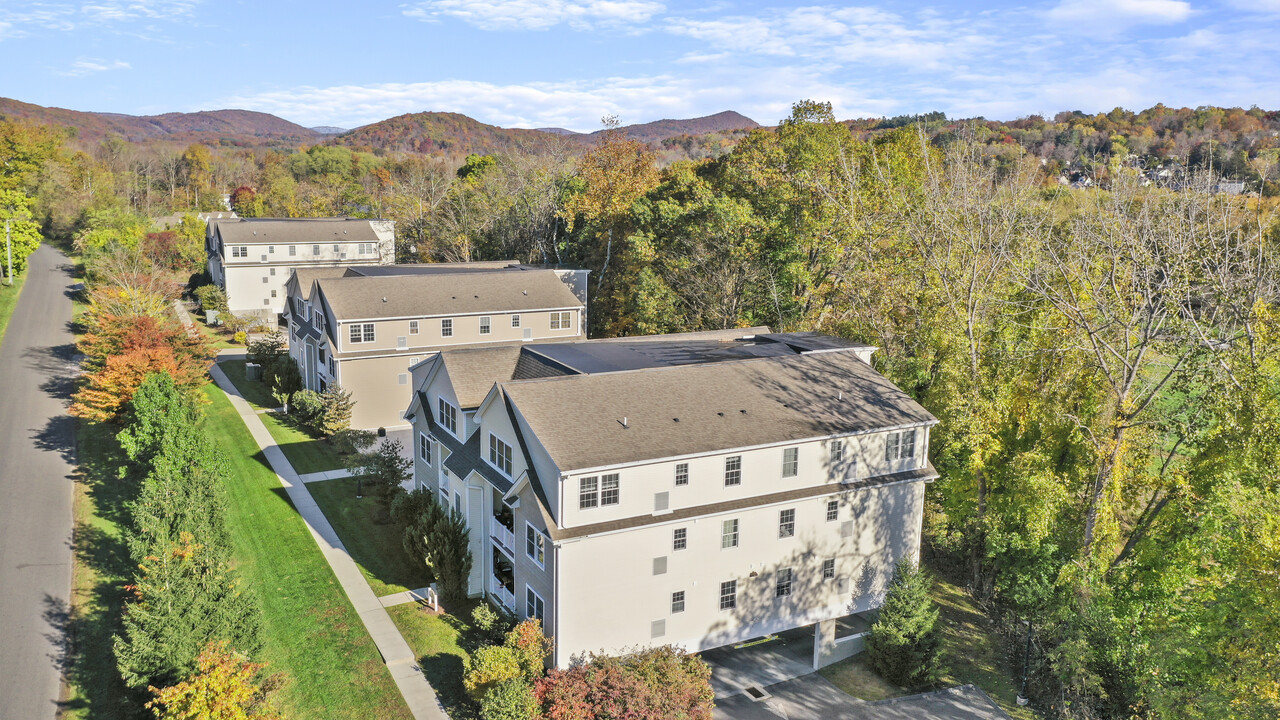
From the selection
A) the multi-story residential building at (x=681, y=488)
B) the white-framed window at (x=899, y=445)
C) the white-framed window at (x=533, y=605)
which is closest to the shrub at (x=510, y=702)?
the multi-story residential building at (x=681, y=488)

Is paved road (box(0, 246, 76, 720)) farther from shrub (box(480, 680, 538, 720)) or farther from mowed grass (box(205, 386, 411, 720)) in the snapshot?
shrub (box(480, 680, 538, 720))

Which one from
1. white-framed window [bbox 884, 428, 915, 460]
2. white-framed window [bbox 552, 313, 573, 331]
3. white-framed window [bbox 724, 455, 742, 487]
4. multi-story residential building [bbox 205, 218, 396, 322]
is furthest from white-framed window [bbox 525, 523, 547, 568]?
multi-story residential building [bbox 205, 218, 396, 322]

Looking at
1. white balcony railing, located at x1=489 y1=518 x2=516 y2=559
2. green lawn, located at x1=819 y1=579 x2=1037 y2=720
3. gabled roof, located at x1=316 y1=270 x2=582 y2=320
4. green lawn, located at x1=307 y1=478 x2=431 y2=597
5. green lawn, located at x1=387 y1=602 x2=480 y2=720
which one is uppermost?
gabled roof, located at x1=316 y1=270 x2=582 y2=320

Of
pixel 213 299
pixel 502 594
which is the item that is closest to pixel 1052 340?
pixel 502 594

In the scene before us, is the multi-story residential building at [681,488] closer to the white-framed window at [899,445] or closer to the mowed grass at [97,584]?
the white-framed window at [899,445]

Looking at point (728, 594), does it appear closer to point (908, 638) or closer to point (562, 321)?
point (908, 638)

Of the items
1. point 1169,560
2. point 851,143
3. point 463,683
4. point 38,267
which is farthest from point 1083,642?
point 38,267

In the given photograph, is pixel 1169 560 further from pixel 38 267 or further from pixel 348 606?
pixel 38 267
